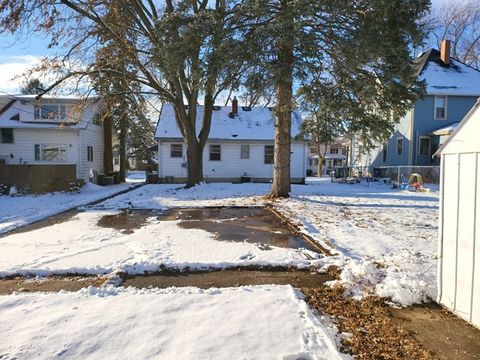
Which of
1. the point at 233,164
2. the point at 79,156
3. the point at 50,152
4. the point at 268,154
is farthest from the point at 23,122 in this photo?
the point at 268,154

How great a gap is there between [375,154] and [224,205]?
803 inches

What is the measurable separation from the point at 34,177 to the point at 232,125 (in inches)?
560

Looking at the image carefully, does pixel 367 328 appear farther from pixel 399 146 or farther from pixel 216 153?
pixel 399 146

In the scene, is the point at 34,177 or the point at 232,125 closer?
the point at 34,177

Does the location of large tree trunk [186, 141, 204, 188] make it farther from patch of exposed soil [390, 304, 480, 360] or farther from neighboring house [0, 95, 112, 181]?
patch of exposed soil [390, 304, 480, 360]

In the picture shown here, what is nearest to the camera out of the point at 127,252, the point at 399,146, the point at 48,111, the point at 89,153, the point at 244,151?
the point at 127,252

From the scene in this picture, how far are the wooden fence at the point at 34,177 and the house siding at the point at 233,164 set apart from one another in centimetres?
793

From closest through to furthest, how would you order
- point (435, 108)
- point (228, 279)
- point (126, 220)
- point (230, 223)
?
point (228, 279)
point (230, 223)
point (126, 220)
point (435, 108)

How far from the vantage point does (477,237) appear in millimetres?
3402

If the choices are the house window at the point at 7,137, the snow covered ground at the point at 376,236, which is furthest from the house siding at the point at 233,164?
the snow covered ground at the point at 376,236

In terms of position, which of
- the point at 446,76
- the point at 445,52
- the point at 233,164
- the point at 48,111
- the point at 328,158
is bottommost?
the point at 233,164

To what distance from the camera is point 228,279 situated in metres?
4.88

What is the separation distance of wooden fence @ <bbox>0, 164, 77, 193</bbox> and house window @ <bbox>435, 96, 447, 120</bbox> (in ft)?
77.4

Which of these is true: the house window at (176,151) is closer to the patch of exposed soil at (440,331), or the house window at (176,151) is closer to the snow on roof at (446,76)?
the snow on roof at (446,76)
